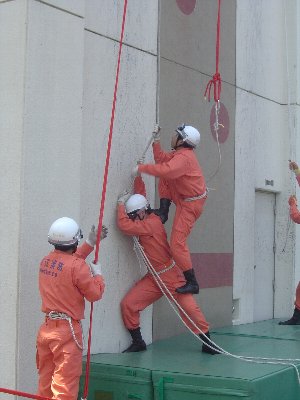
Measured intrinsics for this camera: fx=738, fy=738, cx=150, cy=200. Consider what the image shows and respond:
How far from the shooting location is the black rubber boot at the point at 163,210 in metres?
8.01

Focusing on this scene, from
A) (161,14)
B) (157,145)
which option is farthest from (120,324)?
(161,14)

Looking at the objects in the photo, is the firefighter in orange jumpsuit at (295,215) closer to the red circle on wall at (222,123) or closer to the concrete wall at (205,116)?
the concrete wall at (205,116)

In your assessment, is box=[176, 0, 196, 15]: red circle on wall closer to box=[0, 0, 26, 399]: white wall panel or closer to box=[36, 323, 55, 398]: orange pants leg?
box=[0, 0, 26, 399]: white wall panel

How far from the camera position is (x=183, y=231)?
7.70 meters

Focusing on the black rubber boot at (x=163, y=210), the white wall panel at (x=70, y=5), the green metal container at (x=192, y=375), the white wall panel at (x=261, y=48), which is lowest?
the green metal container at (x=192, y=375)

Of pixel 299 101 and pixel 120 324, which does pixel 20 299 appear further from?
pixel 299 101

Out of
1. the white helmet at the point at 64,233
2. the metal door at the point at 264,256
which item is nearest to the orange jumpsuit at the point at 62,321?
the white helmet at the point at 64,233

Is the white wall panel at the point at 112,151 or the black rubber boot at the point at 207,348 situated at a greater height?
the white wall panel at the point at 112,151

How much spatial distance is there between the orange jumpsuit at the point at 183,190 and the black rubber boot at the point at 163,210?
203 millimetres

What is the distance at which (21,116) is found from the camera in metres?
6.62

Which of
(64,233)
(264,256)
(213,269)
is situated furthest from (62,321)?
(264,256)

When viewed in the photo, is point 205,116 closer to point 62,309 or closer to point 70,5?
point 70,5

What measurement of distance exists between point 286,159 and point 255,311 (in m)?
2.38

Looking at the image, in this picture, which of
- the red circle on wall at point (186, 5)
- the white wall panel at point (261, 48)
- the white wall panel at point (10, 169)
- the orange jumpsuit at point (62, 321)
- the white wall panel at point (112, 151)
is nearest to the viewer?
the orange jumpsuit at point (62, 321)
